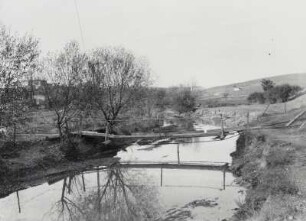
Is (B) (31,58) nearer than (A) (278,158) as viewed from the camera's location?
No

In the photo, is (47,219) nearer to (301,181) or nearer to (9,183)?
(9,183)

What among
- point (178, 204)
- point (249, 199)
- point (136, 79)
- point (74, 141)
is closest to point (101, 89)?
point (136, 79)

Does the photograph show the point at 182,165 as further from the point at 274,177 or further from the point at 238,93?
the point at 238,93

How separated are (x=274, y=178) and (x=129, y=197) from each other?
672 cm

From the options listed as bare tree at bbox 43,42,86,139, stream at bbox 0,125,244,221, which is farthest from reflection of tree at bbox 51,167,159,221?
bare tree at bbox 43,42,86,139

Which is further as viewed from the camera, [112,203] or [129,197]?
[129,197]

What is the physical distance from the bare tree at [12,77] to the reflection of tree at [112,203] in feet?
16.1

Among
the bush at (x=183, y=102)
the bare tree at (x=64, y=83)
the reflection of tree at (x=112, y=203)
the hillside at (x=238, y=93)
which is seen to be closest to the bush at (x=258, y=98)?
the hillside at (x=238, y=93)

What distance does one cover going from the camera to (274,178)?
14156 millimetres

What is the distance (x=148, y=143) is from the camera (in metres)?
36.4

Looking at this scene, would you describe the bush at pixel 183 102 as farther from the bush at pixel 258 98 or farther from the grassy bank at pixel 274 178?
the grassy bank at pixel 274 178

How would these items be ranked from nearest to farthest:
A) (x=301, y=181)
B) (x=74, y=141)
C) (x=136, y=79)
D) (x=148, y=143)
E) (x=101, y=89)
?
1. (x=301, y=181)
2. (x=74, y=141)
3. (x=148, y=143)
4. (x=101, y=89)
5. (x=136, y=79)

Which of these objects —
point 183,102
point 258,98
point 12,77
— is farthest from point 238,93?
point 12,77

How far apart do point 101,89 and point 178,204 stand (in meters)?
24.9
